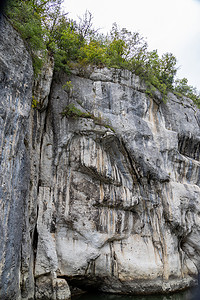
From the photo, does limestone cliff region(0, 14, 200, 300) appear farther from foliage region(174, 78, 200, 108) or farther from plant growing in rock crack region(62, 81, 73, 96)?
foliage region(174, 78, 200, 108)

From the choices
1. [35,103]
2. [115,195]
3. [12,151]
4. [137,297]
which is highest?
[35,103]

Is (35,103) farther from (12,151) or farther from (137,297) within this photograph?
(137,297)

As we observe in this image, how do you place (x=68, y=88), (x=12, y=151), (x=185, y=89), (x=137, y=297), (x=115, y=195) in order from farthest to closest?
1. (x=185, y=89)
2. (x=68, y=88)
3. (x=115, y=195)
4. (x=137, y=297)
5. (x=12, y=151)

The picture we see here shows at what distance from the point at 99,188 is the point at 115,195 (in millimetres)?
840

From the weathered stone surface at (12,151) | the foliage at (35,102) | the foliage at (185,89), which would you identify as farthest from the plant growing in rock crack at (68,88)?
the foliage at (185,89)

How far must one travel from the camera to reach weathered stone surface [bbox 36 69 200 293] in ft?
34.8

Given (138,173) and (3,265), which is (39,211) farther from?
(138,173)

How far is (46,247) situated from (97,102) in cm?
720

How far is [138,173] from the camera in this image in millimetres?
12344

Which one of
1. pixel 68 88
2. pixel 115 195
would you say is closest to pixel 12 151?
pixel 115 195

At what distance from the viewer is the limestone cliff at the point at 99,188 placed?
9250mm

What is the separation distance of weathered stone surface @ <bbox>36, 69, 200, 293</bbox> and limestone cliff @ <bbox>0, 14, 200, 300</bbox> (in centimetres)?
4

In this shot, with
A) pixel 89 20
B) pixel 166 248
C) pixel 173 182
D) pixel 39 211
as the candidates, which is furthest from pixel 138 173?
pixel 89 20

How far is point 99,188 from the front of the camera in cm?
1152
